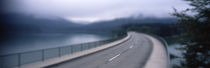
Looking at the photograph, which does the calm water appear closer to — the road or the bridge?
the bridge

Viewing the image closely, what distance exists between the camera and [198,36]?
8984 mm

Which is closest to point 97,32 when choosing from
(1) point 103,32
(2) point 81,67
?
(1) point 103,32

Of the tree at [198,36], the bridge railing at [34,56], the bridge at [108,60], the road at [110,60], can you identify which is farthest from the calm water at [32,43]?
the tree at [198,36]

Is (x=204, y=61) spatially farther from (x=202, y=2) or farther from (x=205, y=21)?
(x=202, y=2)

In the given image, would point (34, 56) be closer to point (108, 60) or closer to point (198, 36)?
point (108, 60)

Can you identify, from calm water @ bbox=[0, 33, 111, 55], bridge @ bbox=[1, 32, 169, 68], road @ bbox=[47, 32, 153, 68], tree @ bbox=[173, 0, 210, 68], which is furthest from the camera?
calm water @ bbox=[0, 33, 111, 55]

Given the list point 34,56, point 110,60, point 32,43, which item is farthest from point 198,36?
point 32,43

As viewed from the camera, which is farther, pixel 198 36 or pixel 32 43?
pixel 32 43

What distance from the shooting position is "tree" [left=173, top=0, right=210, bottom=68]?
353 inches

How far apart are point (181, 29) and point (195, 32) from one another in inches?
71.5

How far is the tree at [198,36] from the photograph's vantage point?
8.96m

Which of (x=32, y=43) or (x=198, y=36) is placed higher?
(x=198, y=36)

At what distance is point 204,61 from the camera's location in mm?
9086

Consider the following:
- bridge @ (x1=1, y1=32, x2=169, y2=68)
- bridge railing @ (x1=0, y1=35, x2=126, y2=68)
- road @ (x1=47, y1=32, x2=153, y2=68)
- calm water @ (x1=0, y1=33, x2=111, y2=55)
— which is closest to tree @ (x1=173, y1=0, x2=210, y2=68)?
bridge @ (x1=1, y1=32, x2=169, y2=68)
